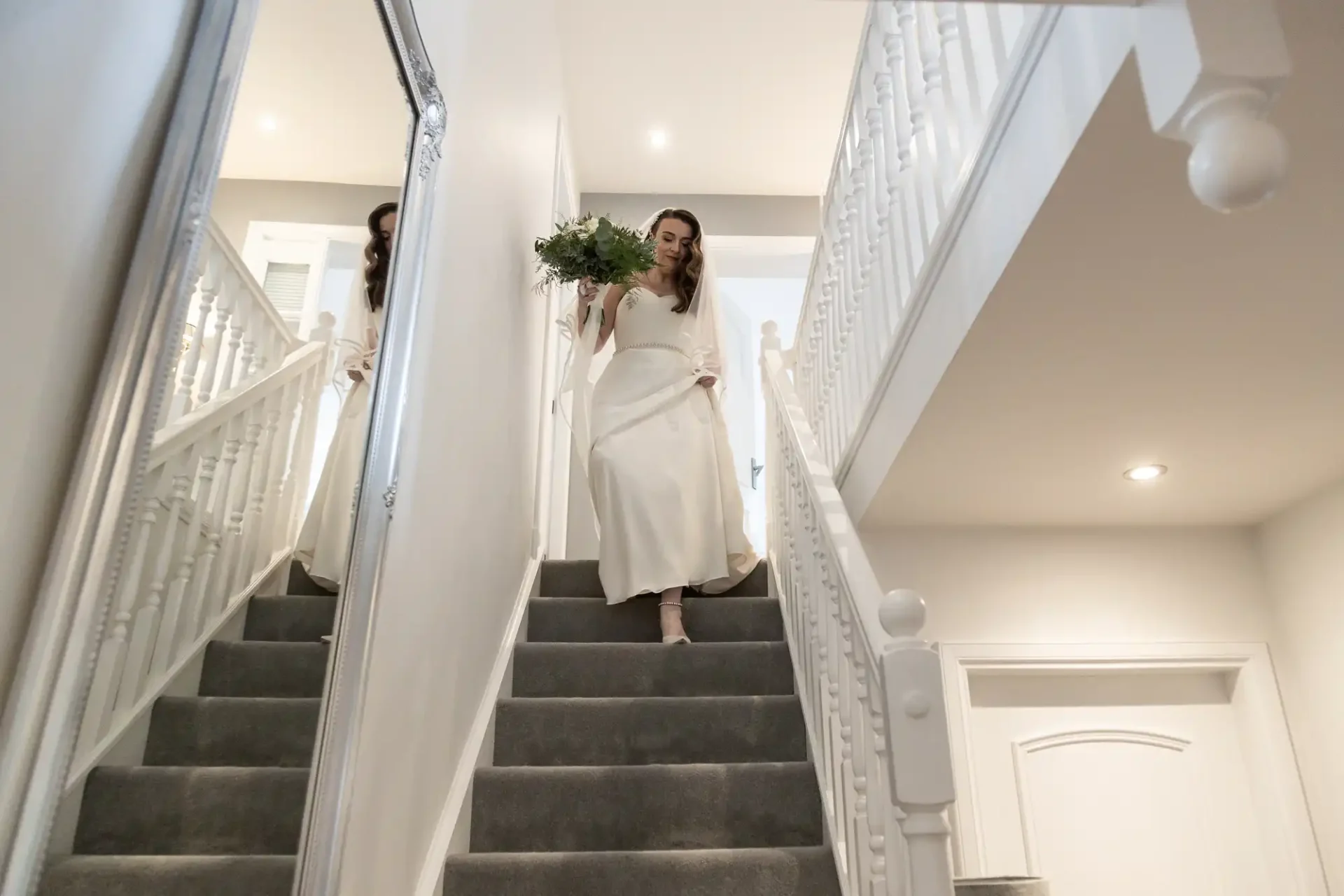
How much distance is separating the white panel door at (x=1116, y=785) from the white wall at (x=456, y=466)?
1.72 m

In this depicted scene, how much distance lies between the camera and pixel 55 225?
2.31ft

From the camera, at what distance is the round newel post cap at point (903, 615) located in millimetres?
1795

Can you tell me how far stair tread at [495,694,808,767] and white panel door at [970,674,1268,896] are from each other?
83 cm

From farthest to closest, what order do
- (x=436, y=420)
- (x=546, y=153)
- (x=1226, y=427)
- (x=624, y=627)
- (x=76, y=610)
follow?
(x=546, y=153), (x=624, y=627), (x=1226, y=427), (x=436, y=420), (x=76, y=610)

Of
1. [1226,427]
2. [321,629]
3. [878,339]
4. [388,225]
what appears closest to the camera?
[321,629]

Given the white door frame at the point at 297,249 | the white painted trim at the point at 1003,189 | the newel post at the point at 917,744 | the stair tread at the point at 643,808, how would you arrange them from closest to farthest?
the white door frame at the point at 297,249, the white painted trim at the point at 1003,189, the newel post at the point at 917,744, the stair tread at the point at 643,808

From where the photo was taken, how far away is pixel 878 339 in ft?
8.63

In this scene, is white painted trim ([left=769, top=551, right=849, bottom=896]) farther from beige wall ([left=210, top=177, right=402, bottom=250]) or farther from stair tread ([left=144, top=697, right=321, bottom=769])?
beige wall ([left=210, top=177, right=402, bottom=250])

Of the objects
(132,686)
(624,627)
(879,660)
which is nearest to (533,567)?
(624,627)

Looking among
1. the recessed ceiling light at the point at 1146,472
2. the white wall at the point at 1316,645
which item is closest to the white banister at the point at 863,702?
the recessed ceiling light at the point at 1146,472

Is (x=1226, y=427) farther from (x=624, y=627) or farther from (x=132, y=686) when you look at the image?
(x=132, y=686)

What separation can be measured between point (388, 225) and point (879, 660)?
1.20m

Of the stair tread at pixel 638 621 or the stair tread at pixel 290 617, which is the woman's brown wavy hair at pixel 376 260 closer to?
the stair tread at pixel 290 617

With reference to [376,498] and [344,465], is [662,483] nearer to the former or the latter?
[376,498]
